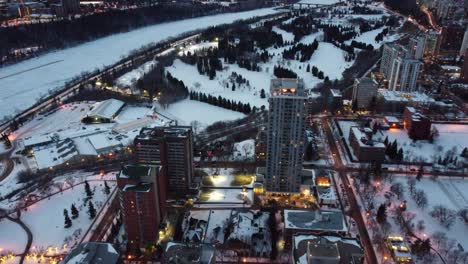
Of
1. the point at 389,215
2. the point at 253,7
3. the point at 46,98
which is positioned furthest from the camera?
the point at 253,7

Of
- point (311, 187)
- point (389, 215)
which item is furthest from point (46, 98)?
point (389, 215)

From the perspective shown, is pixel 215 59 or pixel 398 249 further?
pixel 215 59

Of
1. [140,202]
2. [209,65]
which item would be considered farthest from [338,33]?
[140,202]

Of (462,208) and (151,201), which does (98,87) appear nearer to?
(151,201)

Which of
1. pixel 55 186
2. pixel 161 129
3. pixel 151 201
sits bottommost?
pixel 55 186

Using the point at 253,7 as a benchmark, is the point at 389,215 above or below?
below

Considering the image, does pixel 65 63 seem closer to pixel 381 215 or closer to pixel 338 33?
pixel 338 33
